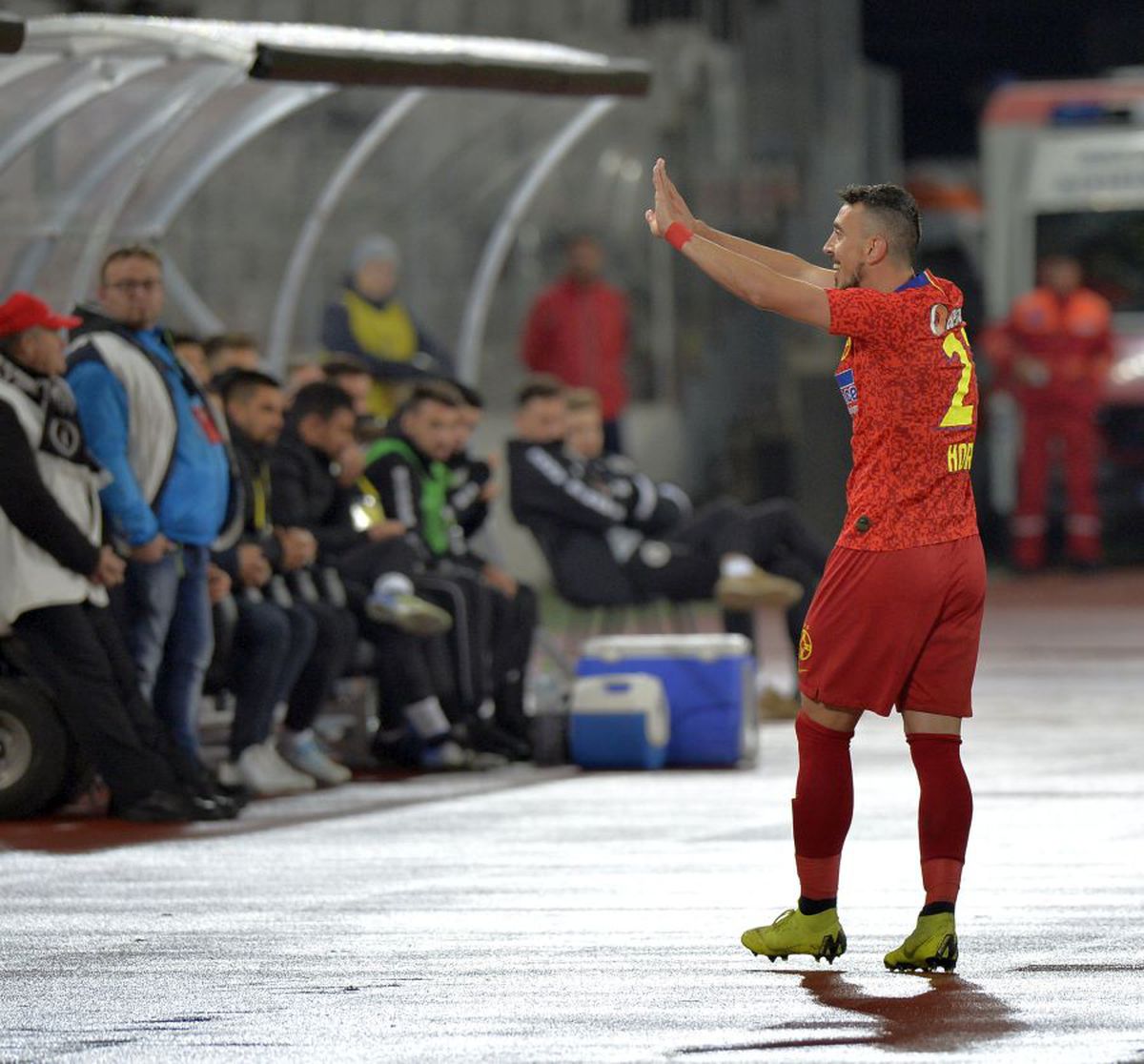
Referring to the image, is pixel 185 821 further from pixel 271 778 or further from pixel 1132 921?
pixel 1132 921

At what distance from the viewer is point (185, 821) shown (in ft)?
32.7

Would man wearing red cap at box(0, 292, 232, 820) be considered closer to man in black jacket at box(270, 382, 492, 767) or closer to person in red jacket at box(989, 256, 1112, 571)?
man in black jacket at box(270, 382, 492, 767)

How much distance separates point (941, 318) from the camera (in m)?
6.86

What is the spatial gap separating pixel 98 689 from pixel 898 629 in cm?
369

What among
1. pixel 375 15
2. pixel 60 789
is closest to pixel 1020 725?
pixel 60 789

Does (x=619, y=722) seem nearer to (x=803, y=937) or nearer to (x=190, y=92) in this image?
(x=190, y=92)

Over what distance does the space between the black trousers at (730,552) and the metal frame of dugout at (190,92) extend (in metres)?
1.91

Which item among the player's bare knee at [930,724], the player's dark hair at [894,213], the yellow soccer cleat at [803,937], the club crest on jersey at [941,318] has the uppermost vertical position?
the player's dark hair at [894,213]

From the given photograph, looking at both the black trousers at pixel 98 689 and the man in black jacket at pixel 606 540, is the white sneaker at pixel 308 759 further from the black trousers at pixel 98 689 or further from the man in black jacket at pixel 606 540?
the man in black jacket at pixel 606 540

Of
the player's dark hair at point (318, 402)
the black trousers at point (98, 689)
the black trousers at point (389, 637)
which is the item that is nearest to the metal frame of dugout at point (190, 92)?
the player's dark hair at point (318, 402)

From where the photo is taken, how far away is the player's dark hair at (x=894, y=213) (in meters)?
6.91

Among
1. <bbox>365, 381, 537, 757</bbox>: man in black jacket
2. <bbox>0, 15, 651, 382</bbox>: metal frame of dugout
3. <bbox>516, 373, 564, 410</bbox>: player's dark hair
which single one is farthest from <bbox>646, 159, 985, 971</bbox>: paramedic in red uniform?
<bbox>516, 373, 564, 410</bbox>: player's dark hair

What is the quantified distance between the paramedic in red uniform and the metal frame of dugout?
432 centimetres

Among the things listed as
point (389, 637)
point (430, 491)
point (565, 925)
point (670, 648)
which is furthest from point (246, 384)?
point (565, 925)
